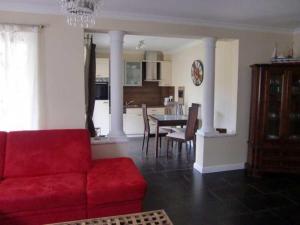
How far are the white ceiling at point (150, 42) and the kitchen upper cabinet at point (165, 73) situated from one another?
0.36m

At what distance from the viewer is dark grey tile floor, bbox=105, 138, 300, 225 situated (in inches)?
101

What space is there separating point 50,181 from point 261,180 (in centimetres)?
281

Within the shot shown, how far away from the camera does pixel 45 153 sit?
2.72 meters

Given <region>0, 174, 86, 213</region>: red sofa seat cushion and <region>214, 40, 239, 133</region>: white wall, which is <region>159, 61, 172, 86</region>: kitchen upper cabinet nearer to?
<region>214, 40, 239, 133</region>: white wall

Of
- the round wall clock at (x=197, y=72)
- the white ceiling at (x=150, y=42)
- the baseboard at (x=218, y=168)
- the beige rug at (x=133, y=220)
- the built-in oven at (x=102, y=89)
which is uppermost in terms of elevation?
the white ceiling at (x=150, y=42)

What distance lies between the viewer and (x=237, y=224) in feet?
8.05

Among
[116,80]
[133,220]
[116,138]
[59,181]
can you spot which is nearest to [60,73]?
[116,80]

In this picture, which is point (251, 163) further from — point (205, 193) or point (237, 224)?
point (237, 224)

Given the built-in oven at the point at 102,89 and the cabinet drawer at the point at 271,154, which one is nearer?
the cabinet drawer at the point at 271,154

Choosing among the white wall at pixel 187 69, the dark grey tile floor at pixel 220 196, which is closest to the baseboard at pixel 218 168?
the dark grey tile floor at pixel 220 196

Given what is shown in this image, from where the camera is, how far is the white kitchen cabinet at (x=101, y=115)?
622 centimetres

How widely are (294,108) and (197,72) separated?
87.0 inches

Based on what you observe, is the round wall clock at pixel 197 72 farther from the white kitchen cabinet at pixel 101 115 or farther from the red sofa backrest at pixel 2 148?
the red sofa backrest at pixel 2 148

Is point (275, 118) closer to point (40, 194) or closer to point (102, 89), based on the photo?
point (40, 194)
